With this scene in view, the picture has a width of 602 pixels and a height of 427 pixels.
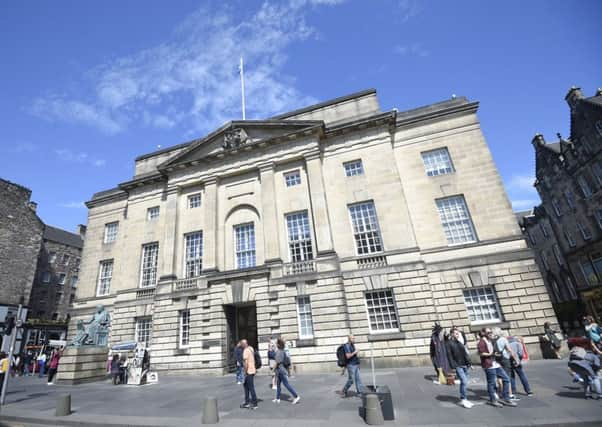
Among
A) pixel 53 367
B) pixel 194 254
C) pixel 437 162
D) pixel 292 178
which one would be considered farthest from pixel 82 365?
pixel 437 162

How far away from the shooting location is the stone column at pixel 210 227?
67.1ft

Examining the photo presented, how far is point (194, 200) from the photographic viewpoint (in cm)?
2362

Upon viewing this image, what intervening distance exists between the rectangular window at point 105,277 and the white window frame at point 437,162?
26.3m

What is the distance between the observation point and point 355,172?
66.6ft

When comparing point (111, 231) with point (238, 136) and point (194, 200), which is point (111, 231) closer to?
point (194, 200)

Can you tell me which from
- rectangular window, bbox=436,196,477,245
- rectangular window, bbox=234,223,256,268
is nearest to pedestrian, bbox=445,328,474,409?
rectangular window, bbox=436,196,477,245

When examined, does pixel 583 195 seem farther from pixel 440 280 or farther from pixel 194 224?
Answer: pixel 194 224

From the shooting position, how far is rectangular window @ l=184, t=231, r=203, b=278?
70.6 feet

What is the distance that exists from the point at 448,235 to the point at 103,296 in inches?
1039

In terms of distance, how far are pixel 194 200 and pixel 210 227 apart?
364 centimetres

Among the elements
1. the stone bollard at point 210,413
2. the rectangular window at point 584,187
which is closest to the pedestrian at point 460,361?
the stone bollard at point 210,413

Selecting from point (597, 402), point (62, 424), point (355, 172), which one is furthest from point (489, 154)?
point (62, 424)

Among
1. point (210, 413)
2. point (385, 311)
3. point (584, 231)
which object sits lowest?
point (210, 413)

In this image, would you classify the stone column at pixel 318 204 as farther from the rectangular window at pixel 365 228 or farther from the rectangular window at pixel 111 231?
the rectangular window at pixel 111 231
